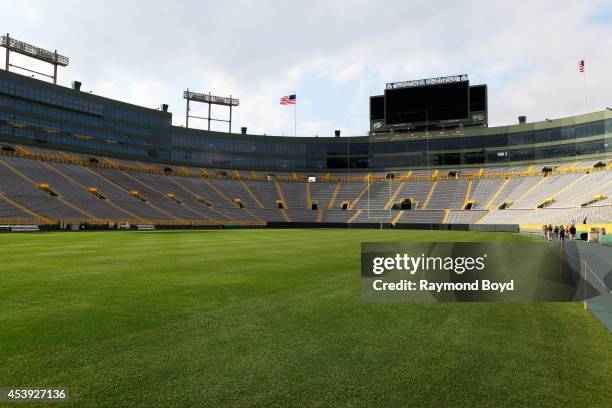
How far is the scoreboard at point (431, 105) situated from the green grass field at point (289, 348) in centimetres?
7735

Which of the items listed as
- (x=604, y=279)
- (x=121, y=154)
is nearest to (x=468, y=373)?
(x=604, y=279)

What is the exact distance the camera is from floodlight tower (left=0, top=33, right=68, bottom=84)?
221ft

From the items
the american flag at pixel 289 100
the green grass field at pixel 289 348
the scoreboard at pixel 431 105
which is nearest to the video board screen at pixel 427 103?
the scoreboard at pixel 431 105

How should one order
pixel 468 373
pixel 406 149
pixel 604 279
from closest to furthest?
pixel 468 373 → pixel 604 279 → pixel 406 149

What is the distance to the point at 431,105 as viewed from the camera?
80.7 m

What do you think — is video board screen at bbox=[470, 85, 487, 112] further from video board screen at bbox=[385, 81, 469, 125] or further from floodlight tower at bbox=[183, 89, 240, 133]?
floodlight tower at bbox=[183, 89, 240, 133]

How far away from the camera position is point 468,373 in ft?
15.7

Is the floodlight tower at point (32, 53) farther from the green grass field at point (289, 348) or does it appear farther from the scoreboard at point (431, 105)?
the green grass field at point (289, 348)

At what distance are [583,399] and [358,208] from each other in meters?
80.0

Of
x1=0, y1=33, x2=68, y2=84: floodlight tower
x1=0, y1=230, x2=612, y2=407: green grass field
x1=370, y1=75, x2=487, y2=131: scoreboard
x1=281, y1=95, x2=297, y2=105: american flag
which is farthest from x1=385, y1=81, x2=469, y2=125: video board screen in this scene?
x1=0, y1=230, x2=612, y2=407: green grass field

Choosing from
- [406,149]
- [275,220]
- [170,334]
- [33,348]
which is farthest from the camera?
[406,149]

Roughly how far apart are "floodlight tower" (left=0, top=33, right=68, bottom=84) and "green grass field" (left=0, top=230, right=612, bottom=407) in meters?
78.1

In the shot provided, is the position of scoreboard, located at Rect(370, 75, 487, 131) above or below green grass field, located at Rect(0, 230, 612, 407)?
above

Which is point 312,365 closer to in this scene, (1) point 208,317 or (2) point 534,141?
(1) point 208,317
